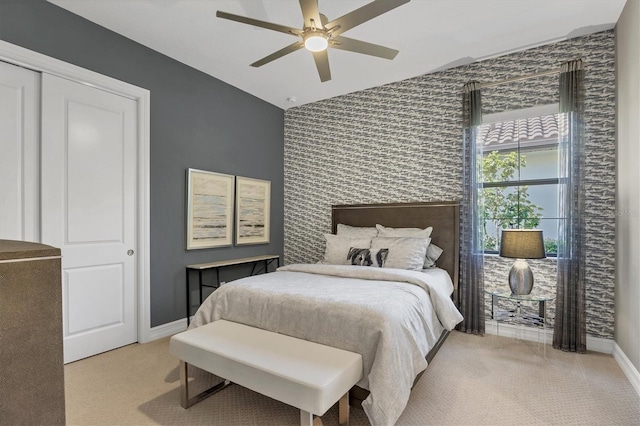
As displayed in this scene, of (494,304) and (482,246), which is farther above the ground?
(482,246)

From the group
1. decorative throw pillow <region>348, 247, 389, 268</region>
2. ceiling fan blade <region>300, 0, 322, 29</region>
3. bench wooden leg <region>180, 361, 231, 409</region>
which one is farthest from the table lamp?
bench wooden leg <region>180, 361, 231, 409</region>

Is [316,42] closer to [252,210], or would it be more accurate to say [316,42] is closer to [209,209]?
[209,209]

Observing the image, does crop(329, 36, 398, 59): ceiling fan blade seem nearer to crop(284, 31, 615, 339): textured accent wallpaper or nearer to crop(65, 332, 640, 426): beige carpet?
crop(284, 31, 615, 339): textured accent wallpaper

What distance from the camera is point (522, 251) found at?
283 cm

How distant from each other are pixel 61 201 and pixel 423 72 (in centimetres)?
376

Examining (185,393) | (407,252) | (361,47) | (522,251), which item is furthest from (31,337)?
(522,251)

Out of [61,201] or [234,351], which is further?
[61,201]

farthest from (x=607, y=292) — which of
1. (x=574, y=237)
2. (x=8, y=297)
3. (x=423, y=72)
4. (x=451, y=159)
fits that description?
(x=8, y=297)

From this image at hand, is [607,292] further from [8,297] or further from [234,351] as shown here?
[8,297]

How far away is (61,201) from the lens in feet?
8.59

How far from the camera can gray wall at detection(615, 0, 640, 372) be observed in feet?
7.55

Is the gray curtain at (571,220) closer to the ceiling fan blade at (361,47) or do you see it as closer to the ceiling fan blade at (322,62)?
the ceiling fan blade at (361,47)

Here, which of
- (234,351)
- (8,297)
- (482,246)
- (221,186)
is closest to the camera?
(8,297)

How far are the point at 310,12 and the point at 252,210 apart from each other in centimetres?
279
